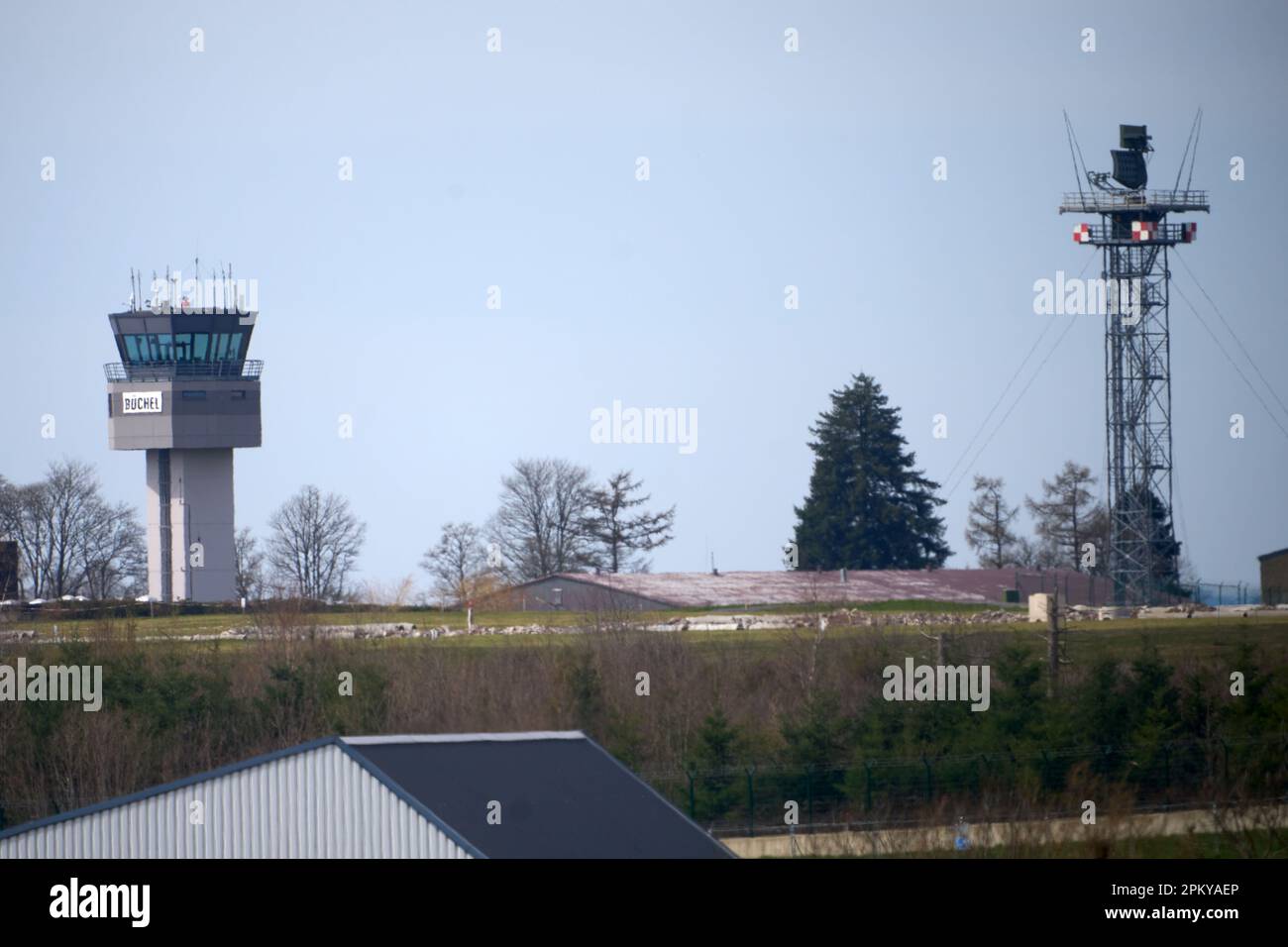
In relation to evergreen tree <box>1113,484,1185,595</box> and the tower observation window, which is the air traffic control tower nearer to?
the tower observation window

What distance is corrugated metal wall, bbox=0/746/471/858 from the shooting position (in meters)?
22.8

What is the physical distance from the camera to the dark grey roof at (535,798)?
1038 inches

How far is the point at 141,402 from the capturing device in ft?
294

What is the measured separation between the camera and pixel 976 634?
55.2 metres

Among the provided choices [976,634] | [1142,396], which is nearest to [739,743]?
[976,634]

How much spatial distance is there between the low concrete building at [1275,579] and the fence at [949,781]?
37775 mm

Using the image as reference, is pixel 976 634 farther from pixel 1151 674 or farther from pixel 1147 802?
pixel 1147 802

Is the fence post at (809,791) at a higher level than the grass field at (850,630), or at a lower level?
lower

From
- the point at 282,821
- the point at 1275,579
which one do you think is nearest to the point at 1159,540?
the point at 1275,579

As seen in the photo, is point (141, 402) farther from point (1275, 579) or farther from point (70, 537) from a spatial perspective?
point (1275, 579)

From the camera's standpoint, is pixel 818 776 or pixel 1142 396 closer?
pixel 818 776

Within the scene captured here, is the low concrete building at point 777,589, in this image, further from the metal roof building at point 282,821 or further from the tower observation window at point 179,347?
the metal roof building at point 282,821

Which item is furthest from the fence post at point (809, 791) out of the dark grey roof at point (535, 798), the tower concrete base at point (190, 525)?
the tower concrete base at point (190, 525)
